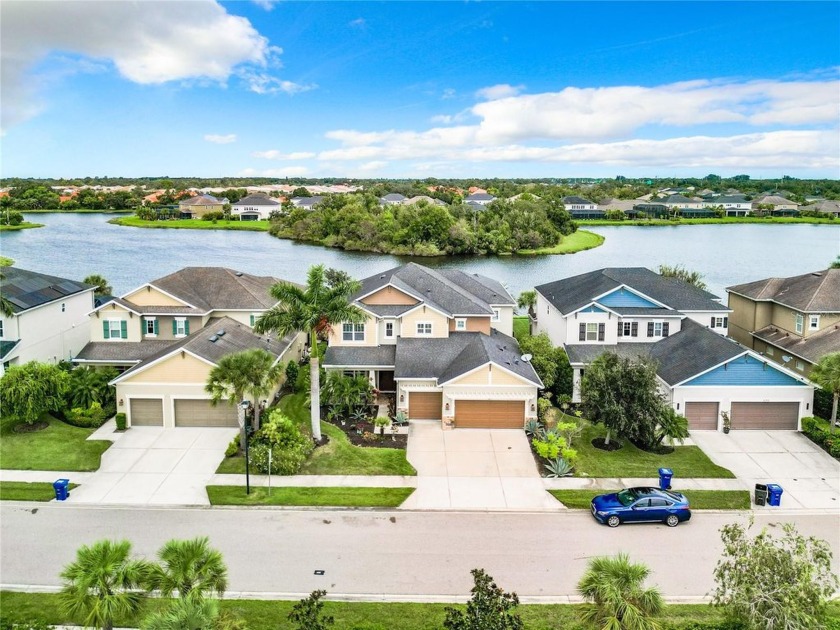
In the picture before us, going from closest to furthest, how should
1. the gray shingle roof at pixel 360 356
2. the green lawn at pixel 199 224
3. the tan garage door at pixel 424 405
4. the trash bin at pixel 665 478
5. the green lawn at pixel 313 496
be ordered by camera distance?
the green lawn at pixel 313 496, the trash bin at pixel 665 478, the tan garage door at pixel 424 405, the gray shingle roof at pixel 360 356, the green lawn at pixel 199 224

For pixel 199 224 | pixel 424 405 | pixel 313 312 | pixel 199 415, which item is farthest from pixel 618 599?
pixel 199 224

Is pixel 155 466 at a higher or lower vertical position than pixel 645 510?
lower

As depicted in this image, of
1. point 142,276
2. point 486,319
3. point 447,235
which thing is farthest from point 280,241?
point 486,319

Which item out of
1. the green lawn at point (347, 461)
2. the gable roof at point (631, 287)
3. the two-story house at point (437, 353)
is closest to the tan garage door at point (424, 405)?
the two-story house at point (437, 353)

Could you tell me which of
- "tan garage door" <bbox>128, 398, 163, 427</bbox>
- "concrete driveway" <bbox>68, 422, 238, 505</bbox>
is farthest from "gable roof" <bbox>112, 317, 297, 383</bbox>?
"concrete driveway" <bbox>68, 422, 238, 505</bbox>

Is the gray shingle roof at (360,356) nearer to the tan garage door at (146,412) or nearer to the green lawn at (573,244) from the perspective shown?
the tan garage door at (146,412)

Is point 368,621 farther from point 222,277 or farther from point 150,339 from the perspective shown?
point 222,277

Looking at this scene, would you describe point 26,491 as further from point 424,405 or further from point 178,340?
point 424,405
